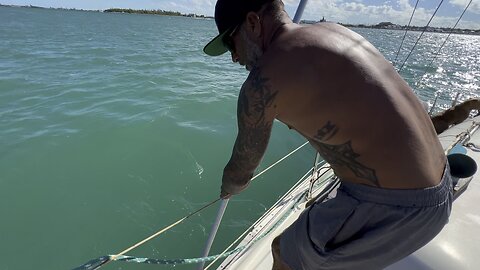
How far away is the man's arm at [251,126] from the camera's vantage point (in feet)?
4.33

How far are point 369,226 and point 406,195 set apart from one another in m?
0.18

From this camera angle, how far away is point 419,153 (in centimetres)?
127

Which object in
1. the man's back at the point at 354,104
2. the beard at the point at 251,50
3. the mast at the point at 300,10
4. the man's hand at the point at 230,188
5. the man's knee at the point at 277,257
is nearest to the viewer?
the man's back at the point at 354,104

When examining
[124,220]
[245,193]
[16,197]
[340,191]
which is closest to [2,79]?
[16,197]

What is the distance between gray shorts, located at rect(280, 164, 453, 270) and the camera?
4.23ft

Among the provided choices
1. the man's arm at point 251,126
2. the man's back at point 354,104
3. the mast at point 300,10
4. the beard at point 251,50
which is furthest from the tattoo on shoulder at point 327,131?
the mast at point 300,10

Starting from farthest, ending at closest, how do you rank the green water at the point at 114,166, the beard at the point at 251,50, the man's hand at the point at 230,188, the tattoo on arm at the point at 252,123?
1. the green water at the point at 114,166
2. the man's hand at the point at 230,188
3. the beard at the point at 251,50
4. the tattoo on arm at the point at 252,123

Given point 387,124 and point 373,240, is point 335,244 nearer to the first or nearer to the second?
point 373,240

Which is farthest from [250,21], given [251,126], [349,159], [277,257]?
[277,257]

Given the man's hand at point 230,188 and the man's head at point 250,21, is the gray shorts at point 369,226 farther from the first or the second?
the man's head at point 250,21

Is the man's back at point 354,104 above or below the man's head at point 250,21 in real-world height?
below

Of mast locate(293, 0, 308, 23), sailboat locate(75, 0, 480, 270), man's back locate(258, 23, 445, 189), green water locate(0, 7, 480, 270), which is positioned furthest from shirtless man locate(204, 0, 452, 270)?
green water locate(0, 7, 480, 270)

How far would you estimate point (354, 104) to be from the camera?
47.7 inches

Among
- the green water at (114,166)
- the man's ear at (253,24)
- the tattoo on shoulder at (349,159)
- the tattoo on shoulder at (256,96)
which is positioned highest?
the man's ear at (253,24)
